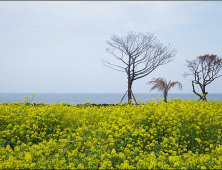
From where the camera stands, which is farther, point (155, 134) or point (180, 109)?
point (180, 109)

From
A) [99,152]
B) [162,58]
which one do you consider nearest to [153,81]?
[162,58]

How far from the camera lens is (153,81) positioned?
61.4 feet

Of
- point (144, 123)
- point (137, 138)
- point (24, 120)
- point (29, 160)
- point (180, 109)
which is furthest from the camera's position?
point (24, 120)

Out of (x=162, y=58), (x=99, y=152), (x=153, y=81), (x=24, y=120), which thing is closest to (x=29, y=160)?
(x=99, y=152)

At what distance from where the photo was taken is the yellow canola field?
368 cm

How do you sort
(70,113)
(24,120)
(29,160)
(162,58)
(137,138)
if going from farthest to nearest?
1. (162,58)
2. (70,113)
3. (24,120)
4. (137,138)
5. (29,160)

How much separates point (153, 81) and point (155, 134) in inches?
552

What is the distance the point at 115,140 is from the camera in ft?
15.6

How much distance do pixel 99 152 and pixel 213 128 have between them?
3.03 m

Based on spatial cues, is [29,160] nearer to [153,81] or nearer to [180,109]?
[180,109]

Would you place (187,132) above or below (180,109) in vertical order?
below

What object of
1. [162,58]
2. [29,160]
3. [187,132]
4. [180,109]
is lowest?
[29,160]

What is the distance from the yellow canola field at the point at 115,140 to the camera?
3684 millimetres

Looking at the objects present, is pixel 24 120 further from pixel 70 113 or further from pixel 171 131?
pixel 171 131
